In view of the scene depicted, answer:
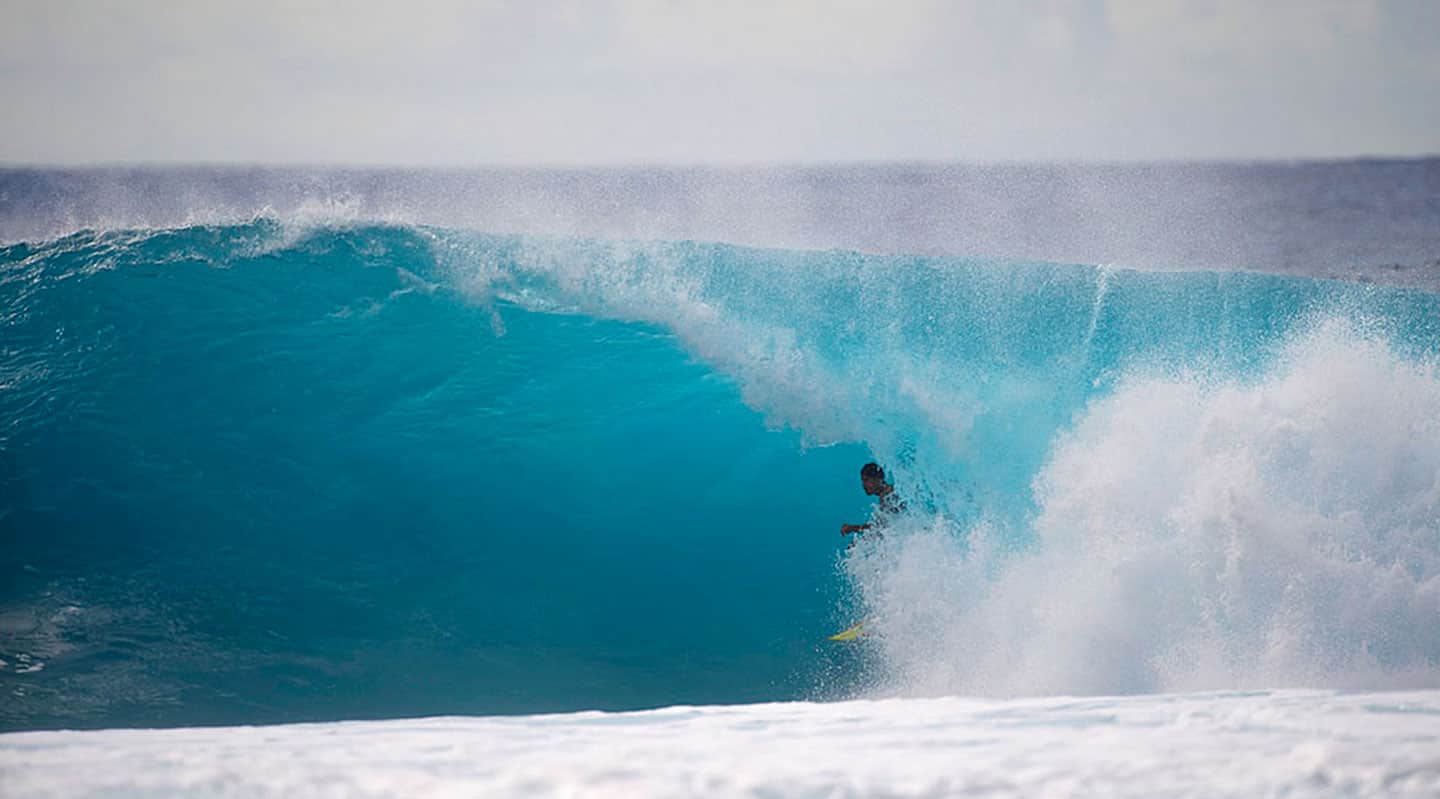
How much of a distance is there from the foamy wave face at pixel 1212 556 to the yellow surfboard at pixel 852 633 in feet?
0.19

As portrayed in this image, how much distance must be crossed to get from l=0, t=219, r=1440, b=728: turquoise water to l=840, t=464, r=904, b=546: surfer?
78 mm

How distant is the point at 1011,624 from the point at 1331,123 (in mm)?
2086

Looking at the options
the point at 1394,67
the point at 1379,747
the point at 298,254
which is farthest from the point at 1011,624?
Answer: the point at 298,254

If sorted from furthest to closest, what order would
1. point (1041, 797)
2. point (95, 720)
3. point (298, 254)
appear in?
point (298, 254) < point (95, 720) < point (1041, 797)

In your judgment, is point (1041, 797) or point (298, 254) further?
point (298, 254)

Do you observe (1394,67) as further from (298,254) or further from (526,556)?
(298,254)

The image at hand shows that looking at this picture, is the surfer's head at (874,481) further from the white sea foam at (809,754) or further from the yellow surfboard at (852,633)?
the white sea foam at (809,754)

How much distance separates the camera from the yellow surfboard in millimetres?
3406

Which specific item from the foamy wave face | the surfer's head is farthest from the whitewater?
the surfer's head

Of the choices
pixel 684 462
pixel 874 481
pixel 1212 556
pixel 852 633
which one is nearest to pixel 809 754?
pixel 852 633

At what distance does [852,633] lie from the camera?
3420mm

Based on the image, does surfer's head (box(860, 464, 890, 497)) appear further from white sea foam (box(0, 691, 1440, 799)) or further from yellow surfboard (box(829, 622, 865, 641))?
white sea foam (box(0, 691, 1440, 799))

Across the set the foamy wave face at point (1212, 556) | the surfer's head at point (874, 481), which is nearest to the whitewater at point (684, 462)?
the foamy wave face at point (1212, 556)

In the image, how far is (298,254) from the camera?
415cm
